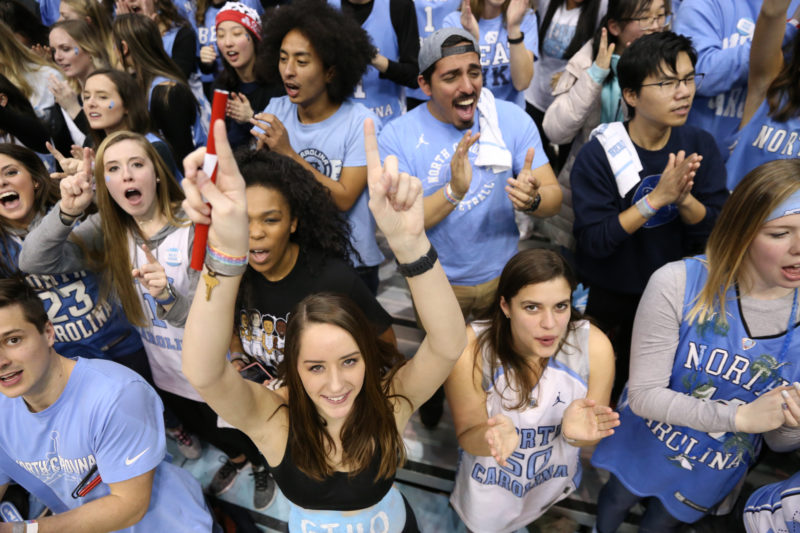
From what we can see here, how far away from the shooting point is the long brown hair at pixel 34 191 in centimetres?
225

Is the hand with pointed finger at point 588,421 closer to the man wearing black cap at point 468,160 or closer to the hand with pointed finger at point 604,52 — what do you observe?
the man wearing black cap at point 468,160

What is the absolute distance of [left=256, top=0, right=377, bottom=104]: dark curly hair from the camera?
248cm

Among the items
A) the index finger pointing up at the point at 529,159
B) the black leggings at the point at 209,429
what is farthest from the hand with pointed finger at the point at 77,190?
the index finger pointing up at the point at 529,159

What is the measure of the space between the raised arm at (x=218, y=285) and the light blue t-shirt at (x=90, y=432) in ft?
1.71

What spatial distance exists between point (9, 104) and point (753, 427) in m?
4.11

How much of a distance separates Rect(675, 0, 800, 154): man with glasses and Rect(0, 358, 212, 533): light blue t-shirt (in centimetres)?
280

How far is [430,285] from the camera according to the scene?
1.23 m

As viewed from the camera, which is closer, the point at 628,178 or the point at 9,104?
the point at 628,178

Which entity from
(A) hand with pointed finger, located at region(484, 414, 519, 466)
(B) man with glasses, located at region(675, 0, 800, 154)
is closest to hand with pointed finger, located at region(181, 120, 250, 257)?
(A) hand with pointed finger, located at region(484, 414, 519, 466)

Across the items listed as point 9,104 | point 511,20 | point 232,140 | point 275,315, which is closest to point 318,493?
point 275,315

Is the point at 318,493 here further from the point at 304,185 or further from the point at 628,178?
the point at 628,178

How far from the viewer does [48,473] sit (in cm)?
179

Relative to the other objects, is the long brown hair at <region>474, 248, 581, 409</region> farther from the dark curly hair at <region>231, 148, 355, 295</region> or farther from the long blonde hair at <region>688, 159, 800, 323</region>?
the dark curly hair at <region>231, 148, 355, 295</region>

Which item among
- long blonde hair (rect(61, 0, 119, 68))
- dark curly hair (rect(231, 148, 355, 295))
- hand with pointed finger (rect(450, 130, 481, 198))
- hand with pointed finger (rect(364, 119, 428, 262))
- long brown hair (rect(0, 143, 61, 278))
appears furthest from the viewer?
long blonde hair (rect(61, 0, 119, 68))
